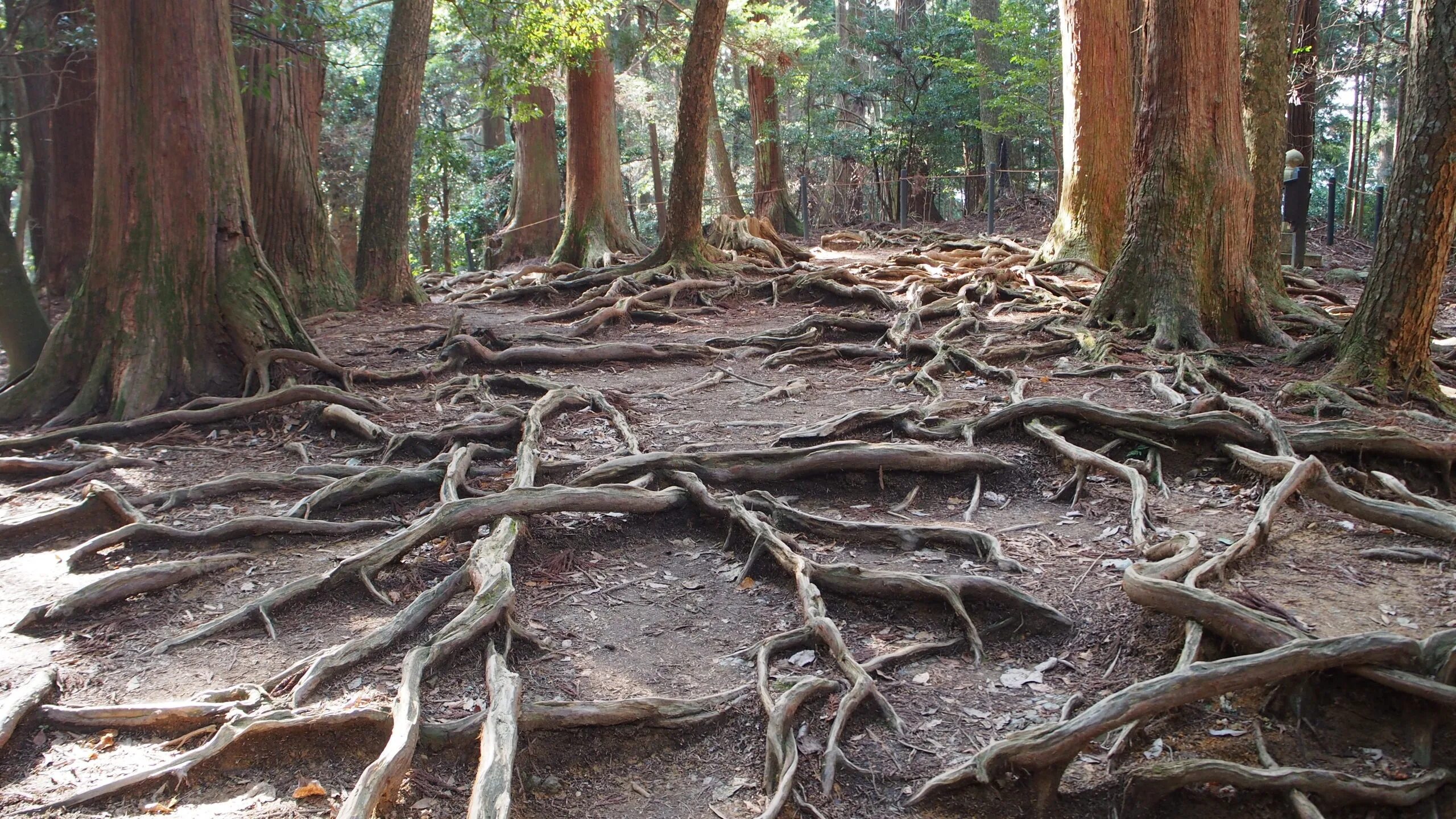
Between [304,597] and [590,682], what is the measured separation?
53.2 inches

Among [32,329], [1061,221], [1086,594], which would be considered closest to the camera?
[1086,594]

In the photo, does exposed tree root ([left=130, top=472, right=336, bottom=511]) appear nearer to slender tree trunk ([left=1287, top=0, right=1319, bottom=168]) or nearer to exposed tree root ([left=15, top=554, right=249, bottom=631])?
exposed tree root ([left=15, top=554, right=249, bottom=631])

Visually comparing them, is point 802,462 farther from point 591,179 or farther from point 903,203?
point 903,203

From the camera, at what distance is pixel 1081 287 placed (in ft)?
34.7

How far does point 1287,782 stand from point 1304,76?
658 inches

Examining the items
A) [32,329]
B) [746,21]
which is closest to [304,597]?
[32,329]

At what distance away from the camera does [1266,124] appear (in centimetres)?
985

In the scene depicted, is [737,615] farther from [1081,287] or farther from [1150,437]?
[1081,287]

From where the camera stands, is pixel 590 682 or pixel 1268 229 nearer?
pixel 590 682

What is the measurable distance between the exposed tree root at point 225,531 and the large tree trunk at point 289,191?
20.7 ft

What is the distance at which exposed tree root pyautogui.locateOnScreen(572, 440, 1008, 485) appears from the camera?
5273mm

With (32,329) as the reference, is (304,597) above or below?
below

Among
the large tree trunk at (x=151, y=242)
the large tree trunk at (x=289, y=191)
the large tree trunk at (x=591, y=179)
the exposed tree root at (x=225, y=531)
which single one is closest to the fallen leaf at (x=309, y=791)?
the exposed tree root at (x=225, y=531)

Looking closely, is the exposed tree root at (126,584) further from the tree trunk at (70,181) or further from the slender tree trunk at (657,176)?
the slender tree trunk at (657,176)
